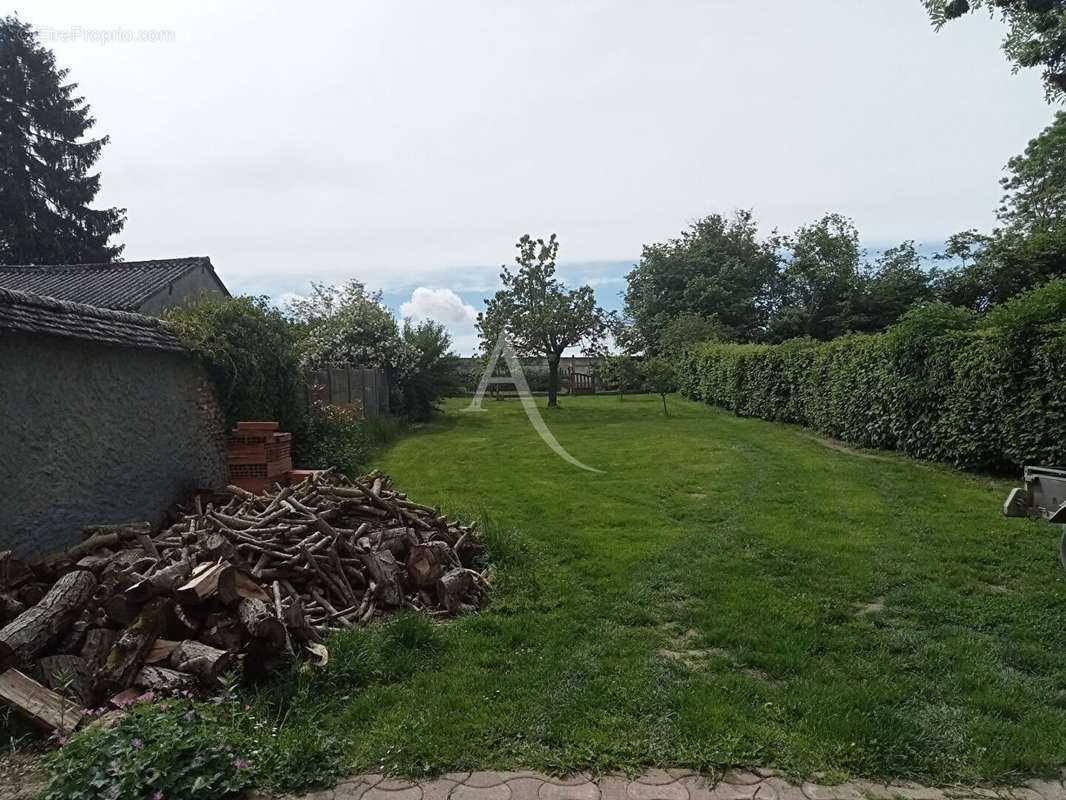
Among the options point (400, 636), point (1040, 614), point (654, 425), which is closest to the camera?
point (400, 636)

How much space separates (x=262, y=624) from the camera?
3.01 metres

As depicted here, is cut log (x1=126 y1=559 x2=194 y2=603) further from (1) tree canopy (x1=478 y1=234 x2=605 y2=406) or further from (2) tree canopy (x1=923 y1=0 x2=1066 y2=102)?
(1) tree canopy (x1=478 y1=234 x2=605 y2=406)

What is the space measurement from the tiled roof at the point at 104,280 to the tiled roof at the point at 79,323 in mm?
8505

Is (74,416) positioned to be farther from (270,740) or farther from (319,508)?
(270,740)

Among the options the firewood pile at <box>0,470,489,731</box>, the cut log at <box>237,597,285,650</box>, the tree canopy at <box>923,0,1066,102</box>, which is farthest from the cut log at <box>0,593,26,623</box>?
the tree canopy at <box>923,0,1066,102</box>

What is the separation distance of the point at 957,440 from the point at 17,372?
32.9ft

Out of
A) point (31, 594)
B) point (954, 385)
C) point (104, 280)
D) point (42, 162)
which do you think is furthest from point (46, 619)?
point (42, 162)

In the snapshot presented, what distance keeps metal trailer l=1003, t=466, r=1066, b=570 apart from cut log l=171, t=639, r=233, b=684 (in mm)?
4385

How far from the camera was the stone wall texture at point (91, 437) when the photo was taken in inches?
165

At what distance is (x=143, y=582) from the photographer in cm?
319

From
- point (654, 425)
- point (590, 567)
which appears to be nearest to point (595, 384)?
point (654, 425)

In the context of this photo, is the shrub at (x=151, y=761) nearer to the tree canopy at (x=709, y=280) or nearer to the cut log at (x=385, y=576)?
the cut log at (x=385, y=576)

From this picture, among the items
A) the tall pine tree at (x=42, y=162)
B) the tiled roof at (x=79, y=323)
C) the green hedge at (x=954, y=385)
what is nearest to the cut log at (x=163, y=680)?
the tiled roof at (x=79, y=323)

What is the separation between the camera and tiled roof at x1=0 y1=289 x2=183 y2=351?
13.8ft
